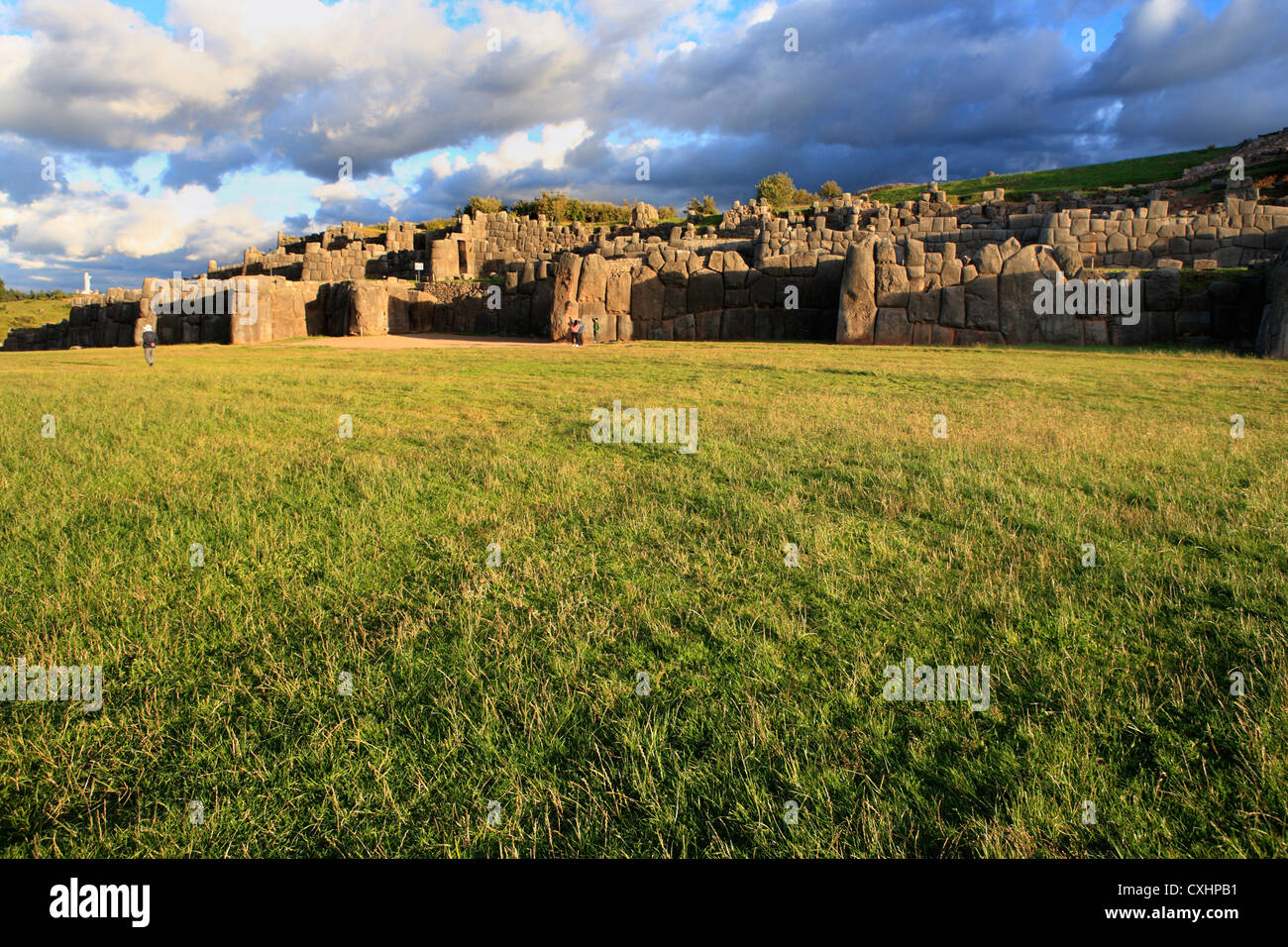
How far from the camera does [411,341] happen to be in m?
28.9

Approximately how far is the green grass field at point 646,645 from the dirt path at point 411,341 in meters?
19.0

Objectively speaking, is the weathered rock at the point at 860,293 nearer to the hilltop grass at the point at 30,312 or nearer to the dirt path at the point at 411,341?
the dirt path at the point at 411,341

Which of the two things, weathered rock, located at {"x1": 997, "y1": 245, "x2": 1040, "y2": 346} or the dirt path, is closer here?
weathered rock, located at {"x1": 997, "y1": 245, "x2": 1040, "y2": 346}

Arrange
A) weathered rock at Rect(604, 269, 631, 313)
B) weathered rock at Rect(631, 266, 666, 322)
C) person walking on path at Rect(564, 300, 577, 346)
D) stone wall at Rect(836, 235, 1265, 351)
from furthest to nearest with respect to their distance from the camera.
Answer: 1. weathered rock at Rect(631, 266, 666, 322)
2. weathered rock at Rect(604, 269, 631, 313)
3. person walking on path at Rect(564, 300, 577, 346)
4. stone wall at Rect(836, 235, 1265, 351)

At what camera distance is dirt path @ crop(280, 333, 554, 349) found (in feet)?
88.1

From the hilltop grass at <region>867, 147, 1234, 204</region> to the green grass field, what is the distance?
56358mm

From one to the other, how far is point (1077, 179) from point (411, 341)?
61.6 metres

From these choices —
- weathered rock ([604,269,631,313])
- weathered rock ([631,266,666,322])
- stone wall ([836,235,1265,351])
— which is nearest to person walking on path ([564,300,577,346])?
weathered rock ([604,269,631,313])

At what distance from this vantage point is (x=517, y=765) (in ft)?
9.20

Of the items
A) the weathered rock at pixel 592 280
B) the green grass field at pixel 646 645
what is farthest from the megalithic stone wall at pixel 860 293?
the green grass field at pixel 646 645

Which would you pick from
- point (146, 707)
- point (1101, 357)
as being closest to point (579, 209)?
point (1101, 357)

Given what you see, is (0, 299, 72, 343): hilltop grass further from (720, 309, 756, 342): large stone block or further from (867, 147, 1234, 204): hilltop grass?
(867, 147, 1234, 204): hilltop grass

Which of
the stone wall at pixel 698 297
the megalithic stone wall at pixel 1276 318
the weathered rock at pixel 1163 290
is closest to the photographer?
the megalithic stone wall at pixel 1276 318

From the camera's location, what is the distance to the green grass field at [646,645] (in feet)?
8.41
